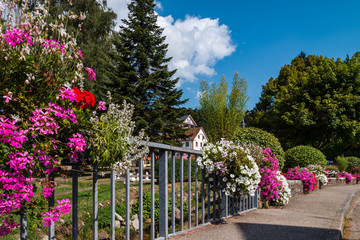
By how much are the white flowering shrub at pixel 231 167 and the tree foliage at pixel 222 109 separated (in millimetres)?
11928

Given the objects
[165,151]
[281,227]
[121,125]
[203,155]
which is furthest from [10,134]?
[281,227]

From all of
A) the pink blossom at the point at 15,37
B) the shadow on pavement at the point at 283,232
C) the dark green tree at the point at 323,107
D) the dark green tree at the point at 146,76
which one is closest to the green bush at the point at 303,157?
the dark green tree at the point at 323,107

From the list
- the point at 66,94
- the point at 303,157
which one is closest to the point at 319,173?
the point at 303,157

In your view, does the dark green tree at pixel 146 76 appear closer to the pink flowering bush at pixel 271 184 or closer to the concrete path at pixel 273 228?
the pink flowering bush at pixel 271 184

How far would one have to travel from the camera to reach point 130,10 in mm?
19656

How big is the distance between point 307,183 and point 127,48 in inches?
563

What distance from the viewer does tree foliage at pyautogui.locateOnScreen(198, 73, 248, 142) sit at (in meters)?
16.8

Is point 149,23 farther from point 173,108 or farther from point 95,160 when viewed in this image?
point 95,160

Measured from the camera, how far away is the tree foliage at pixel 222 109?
55.0 feet

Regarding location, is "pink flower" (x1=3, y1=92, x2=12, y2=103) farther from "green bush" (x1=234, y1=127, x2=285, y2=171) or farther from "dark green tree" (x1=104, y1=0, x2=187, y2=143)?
"dark green tree" (x1=104, y1=0, x2=187, y2=143)

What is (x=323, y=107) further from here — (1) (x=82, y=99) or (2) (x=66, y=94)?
(2) (x=66, y=94)

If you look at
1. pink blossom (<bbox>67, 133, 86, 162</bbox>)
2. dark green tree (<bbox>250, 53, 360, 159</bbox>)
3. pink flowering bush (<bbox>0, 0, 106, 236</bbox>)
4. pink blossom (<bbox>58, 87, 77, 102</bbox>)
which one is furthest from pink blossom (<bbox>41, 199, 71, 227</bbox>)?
dark green tree (<bbox>250, 53, 360, 159</bbox>)

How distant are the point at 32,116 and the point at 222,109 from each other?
51.7 ft

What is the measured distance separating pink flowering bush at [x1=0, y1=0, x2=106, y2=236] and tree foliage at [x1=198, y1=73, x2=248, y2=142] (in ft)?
47.8
